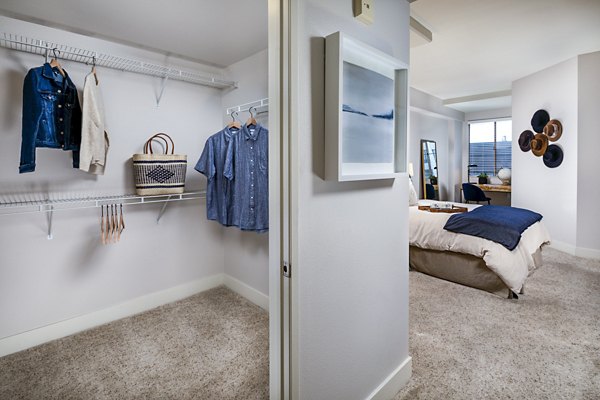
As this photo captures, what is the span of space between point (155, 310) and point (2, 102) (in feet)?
5.99

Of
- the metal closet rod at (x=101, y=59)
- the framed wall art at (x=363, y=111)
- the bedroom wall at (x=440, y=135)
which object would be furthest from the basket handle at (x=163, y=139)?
the bedroom wall at (x=440, y=135)

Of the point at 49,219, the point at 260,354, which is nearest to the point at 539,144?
the point at 260,354

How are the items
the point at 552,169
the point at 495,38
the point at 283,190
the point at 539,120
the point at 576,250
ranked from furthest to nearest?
the point at 539,120 < the point at 552,169 < the point at 576,250 < the point at 495,38 < the point at 283,190

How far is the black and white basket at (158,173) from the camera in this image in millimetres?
2459

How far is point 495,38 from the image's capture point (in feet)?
11.0

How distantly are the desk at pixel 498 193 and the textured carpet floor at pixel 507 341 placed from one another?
11.2 ft

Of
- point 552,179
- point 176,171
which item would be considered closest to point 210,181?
point 176,171

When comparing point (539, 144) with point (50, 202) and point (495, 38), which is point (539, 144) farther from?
point (50, 202)

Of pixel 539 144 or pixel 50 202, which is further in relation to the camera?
pixel 539 144

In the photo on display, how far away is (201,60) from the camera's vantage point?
292cm

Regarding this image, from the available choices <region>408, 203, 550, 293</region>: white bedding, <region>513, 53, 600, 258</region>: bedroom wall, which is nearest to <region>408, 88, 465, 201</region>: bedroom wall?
<region>513, 53, 600, 258</region>: bedroom wall

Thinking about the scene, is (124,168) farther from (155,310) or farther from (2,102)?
(155,310)

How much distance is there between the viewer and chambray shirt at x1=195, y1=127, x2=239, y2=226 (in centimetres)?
259

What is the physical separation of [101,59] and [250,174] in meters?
1.33
